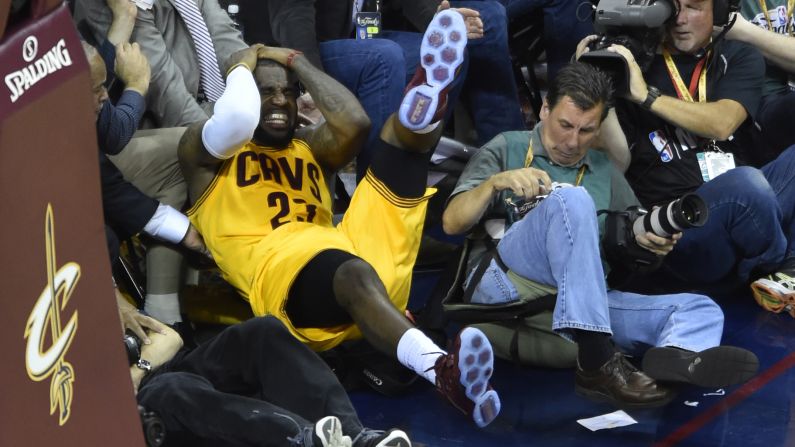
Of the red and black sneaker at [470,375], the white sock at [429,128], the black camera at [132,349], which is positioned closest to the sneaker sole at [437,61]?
the white sock at [429,128]

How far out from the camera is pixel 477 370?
3.05 metres

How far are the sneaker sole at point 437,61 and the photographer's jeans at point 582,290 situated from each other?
0.50 metres

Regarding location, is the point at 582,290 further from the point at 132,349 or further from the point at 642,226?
the point at 132,349

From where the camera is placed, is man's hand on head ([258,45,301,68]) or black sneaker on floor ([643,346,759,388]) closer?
black sneaker on floor ([643,346,759,388])

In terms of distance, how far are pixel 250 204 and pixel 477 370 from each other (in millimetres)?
1196

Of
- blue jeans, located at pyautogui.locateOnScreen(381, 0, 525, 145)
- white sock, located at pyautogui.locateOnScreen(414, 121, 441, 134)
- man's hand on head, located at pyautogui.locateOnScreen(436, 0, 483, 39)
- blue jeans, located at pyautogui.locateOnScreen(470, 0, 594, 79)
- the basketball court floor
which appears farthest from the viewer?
blue jeans, located at pyautogui.locateOnScreen(470, 0, 594, 79)

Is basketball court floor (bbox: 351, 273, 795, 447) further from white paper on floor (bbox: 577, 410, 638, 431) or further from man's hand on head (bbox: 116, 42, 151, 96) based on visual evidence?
man's hand on head (bbox: 116, 42, 151, 96)

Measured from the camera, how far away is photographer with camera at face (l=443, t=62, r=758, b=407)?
344cm

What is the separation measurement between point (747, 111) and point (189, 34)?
2191mm

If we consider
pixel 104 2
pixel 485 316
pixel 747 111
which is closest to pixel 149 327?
pixel 485 316

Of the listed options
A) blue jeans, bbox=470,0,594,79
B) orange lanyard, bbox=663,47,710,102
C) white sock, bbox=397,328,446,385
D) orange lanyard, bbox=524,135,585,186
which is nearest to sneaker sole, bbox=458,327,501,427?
white sock, bbox=397,328,446,385

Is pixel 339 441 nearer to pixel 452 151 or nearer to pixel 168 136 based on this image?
pixel 168 136

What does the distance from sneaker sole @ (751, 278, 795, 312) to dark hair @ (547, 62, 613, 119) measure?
93 cm

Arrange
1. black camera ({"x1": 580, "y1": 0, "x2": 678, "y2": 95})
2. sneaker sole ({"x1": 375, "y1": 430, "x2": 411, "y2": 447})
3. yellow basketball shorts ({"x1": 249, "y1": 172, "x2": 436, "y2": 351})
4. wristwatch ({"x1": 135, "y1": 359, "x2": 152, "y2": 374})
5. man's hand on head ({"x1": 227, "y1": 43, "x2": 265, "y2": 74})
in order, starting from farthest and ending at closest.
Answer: black camera ({"x1": 580, "y1": 0, "x2": 678, "y2": 95})
man's hand on head ({"x1": 227, "y1": 43, "x2": 265, "y2": 74})
yellow basketball shorts ({"x1": 249, "y1": 172, "x2": 436, "y2": 351})
wristwatch ({"x1": 135, "y1": 359, "x2": 152, "y2": 374})
sneaker sole ({"x1": 375, "y1": 430, "x2": 411, "y2": 447})
